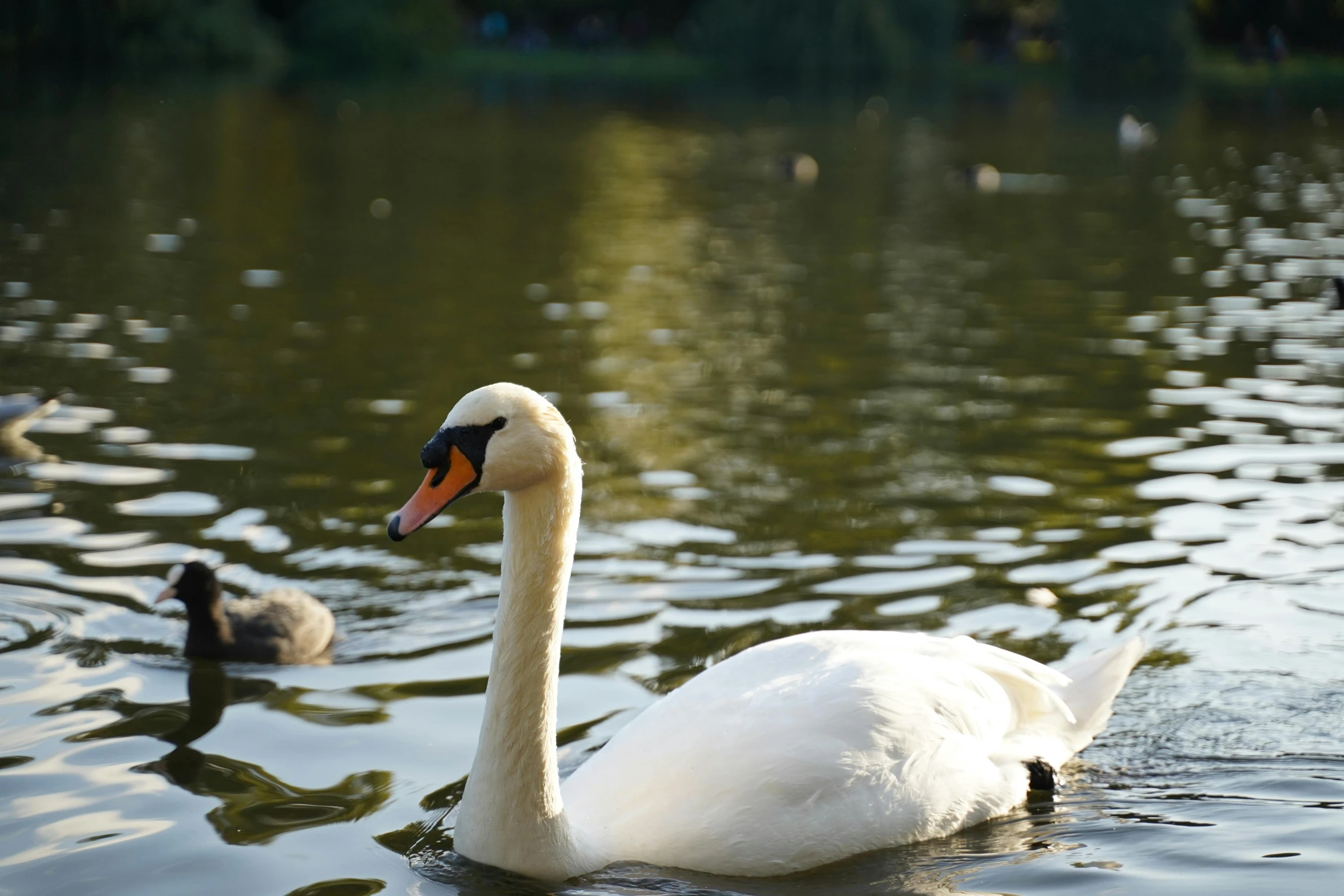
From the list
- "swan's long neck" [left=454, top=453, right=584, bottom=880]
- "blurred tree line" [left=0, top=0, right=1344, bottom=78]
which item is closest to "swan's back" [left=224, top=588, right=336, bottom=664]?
"swan's long neck" [left=454, top=453, right=584, bottom=880]

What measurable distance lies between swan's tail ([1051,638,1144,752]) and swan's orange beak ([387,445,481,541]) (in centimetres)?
225

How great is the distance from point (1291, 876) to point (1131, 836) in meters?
0.49

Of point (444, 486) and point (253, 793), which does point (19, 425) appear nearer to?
point (253, 793)

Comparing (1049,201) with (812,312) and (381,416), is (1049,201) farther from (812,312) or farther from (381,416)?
(381,416)

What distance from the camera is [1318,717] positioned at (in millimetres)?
6090

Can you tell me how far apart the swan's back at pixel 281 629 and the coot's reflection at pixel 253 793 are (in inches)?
23.5

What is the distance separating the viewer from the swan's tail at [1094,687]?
5.61m

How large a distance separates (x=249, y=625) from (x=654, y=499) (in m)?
2.87

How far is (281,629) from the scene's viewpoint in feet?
22.4

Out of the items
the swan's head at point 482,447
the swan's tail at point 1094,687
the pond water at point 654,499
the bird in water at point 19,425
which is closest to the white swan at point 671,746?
the swan's head at point 482,447

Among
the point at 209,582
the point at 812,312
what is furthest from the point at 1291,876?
the point at 812,312

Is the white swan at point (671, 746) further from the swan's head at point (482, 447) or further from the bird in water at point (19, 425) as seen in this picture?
the bird in water at point (19, 425)

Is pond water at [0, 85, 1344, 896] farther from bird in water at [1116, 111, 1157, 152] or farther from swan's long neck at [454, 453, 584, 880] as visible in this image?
bird in water at [1116, 111, 1157, 152]

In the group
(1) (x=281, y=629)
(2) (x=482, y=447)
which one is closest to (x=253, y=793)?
(1) (x=281, y=629)
